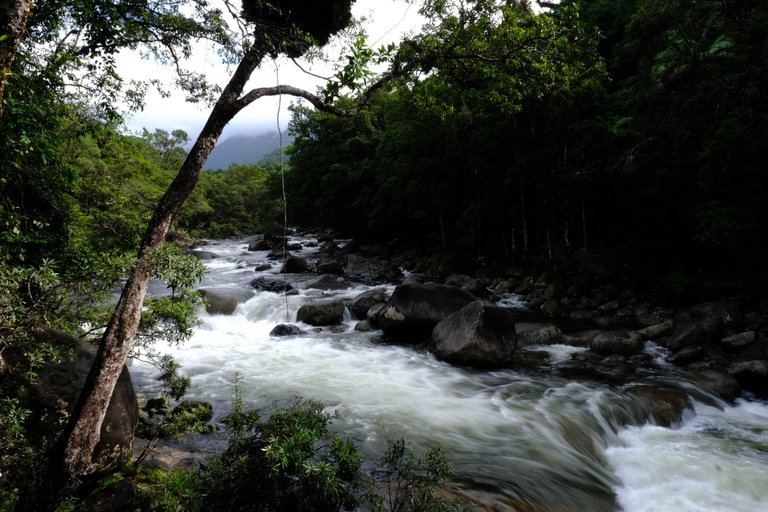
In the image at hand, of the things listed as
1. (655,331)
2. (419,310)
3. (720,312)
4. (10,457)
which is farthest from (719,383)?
(10,457)

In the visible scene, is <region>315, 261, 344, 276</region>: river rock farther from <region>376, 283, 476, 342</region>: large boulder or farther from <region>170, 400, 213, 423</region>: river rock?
<region>170, 400, 213, 423</region>: river rock

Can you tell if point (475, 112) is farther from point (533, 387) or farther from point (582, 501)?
point (582, 501)

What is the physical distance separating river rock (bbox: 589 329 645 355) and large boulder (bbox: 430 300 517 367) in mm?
2536

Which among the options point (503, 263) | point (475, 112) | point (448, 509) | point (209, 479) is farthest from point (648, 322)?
point (209, 479)

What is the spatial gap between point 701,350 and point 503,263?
12164mm

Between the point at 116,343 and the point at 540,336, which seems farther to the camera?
the point at 540,336

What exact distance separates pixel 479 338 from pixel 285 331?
6.74 meters

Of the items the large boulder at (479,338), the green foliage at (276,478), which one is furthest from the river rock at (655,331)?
the green foliage at (276,478)

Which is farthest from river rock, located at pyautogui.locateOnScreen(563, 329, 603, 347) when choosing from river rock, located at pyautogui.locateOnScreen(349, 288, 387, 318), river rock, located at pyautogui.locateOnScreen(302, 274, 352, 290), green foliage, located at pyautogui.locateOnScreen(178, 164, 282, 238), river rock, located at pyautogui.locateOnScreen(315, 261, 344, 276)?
green foliage, located at pyautogui.locateOnScreen(178, 164, 282, 238)

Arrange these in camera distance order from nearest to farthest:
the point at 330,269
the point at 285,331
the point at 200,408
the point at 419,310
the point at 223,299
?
the point at 200,408 < the point at 419,310 < the point at 285,331 < the point at 223,299 < the point at 330,269

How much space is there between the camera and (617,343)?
11.5 m

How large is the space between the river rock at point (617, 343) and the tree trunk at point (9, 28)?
42.4 ft

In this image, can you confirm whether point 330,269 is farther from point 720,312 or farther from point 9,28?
point 9,28

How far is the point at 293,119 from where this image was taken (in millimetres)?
36031
